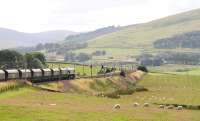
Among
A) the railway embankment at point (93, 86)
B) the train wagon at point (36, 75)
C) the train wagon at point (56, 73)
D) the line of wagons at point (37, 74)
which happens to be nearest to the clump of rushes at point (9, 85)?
the line of wagons at point (37, 74)

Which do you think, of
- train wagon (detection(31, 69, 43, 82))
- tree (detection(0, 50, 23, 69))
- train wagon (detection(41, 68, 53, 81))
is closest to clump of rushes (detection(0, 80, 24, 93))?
train wagon (detection(31, 69, 43, 82))

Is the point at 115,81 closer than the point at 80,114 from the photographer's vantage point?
No

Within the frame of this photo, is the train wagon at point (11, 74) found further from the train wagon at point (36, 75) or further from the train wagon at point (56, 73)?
the train wagon at point (56, 73)

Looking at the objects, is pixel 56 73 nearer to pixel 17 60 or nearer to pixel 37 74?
pixel 37 74

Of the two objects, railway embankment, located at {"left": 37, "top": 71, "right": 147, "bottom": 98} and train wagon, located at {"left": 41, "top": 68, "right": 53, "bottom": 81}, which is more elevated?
train wagon, located at {"left": 41, "top": 68, "right": 53, "bottom": 81}

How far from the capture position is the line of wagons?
110225 millimetres

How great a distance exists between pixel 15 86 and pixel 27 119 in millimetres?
44327

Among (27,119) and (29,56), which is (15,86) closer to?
(27,119)

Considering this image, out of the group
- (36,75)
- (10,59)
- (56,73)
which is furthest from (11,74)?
(10,59)

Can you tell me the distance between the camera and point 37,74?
124 metres

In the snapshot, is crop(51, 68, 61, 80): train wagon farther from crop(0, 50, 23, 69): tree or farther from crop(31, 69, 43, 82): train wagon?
crop(0, 50, 23, 69): tree

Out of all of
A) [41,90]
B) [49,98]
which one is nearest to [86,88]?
[41,90]

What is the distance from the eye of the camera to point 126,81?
7136 inches

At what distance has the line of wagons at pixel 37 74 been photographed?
11022 centimetres
